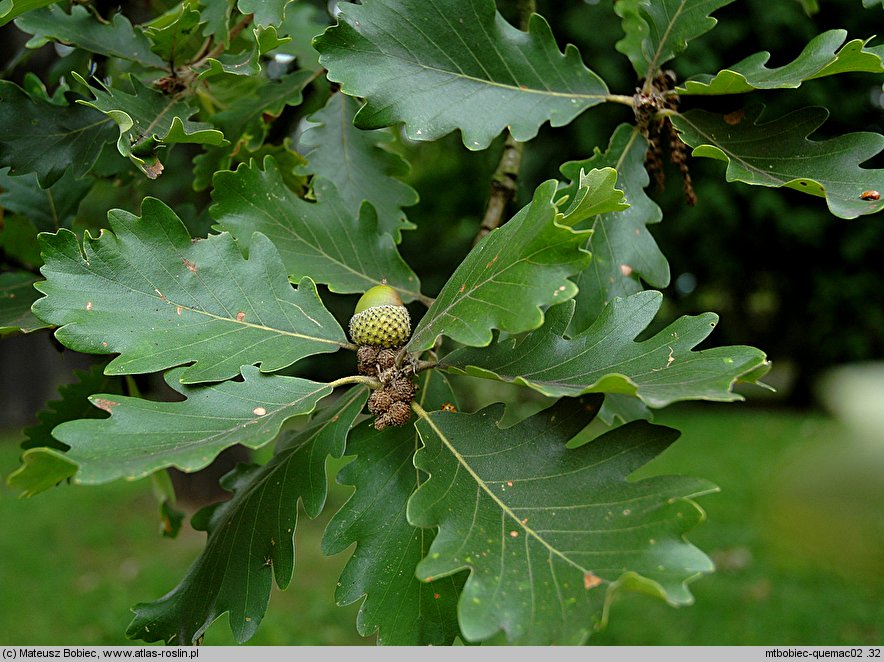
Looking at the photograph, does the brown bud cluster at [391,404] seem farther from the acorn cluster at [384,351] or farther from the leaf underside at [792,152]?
the leaf underside at [792,152]

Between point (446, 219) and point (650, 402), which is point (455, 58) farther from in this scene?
point (446, 219)

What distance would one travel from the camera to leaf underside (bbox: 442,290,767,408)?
0.83 meters

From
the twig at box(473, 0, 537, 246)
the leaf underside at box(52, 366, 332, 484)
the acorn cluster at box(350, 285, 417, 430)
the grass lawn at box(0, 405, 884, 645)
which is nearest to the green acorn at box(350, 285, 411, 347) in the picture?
the acorn cluster at box(350, 285, 417, 430)

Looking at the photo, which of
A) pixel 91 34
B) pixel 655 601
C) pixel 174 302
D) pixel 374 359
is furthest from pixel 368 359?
pixel 655 601

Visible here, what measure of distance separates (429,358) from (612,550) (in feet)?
1.38

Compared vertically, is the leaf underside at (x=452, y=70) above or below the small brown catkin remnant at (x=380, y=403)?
above

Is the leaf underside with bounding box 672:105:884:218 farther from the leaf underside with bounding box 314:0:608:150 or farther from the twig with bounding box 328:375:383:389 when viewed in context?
the twig with bounding box 328:375:383:389

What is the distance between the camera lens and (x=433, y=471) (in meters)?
0.92

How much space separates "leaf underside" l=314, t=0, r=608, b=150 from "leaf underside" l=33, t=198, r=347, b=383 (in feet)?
0.83

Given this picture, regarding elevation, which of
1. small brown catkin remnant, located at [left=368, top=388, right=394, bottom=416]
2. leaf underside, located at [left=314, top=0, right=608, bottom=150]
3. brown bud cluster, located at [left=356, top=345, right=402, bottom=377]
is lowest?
small brown catkin remnant, located at [left=368, top=388, right=394, bottom=416]

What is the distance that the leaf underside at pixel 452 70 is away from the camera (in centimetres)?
110

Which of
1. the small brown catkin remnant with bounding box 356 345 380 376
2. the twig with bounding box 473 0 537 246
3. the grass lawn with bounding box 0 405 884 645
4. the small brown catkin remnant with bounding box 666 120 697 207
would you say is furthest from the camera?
the grass lawn with bounding box 0 405 884 645

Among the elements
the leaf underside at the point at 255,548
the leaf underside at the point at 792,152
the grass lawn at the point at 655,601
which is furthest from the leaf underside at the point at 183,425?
the grass lawn at the point at 655,601

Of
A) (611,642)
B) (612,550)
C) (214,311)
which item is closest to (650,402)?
(612,550)
